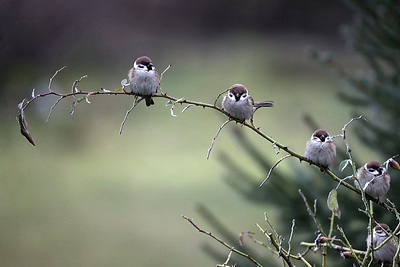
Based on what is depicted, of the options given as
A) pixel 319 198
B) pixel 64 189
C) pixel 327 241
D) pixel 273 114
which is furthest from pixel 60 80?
pixel 327 241

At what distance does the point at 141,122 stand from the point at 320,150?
8795 millimetres

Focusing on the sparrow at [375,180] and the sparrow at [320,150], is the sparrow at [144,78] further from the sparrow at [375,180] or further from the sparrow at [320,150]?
the sparrow at [375,180]

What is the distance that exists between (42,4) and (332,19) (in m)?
8.83

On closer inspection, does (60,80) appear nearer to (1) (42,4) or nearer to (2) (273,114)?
(2) (273,114)

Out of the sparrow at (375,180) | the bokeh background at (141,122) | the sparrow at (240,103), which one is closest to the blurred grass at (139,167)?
the bokeh background at (141,122)

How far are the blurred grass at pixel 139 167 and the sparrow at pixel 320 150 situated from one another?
4.69 metres

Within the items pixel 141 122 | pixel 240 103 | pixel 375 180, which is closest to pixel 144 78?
pixel 240 103

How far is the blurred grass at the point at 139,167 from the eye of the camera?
7930 millimetres

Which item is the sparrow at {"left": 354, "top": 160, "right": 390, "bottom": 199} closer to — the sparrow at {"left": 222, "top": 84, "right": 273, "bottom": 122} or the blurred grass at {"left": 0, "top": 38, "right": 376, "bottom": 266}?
the sparrow at {"left": 222, "top": 84, "right": 273, "bottom": 122}

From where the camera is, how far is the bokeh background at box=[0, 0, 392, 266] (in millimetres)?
7555

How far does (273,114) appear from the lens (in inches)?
418

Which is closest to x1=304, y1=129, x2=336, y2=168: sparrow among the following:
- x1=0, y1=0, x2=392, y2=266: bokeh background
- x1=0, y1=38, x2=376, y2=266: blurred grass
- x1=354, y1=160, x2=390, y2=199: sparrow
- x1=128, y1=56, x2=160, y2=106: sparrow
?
x1=354, y1=160, x2=390, y2=199: sparrow

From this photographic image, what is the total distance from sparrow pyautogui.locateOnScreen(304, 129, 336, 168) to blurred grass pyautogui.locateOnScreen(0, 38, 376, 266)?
469 cm

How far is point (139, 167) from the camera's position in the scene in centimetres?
980
